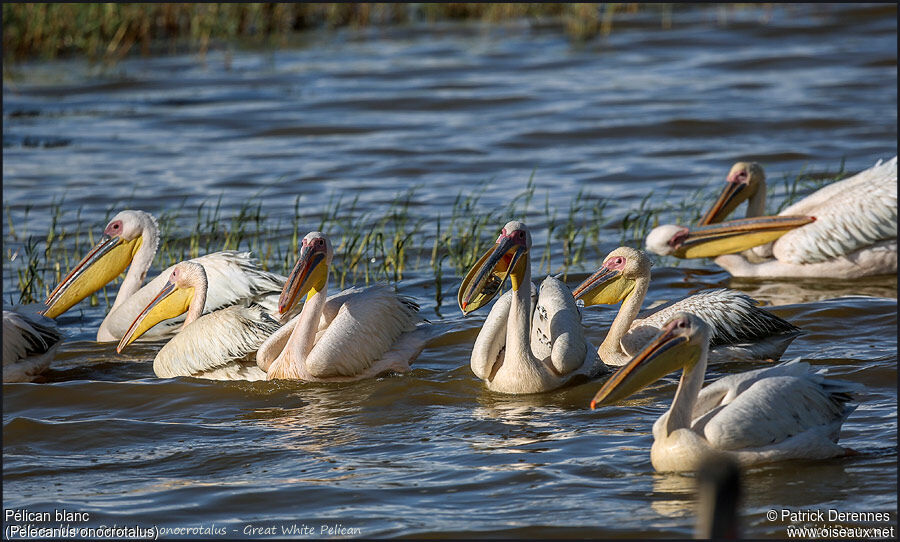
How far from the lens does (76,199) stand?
31.4 ft

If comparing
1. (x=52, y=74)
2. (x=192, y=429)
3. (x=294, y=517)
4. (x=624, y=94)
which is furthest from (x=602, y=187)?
(x=52, y=74)

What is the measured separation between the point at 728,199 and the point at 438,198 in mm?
2590

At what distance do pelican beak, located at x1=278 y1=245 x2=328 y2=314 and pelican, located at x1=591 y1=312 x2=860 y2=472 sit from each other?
1903 mm

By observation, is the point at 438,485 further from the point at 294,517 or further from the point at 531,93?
the point at 531,93

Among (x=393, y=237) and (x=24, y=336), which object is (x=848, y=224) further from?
(x=24, y=336)

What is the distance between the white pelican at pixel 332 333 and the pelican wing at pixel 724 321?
39.5 inches

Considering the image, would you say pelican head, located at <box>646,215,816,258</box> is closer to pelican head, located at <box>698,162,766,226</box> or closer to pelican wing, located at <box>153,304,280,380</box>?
pelican head, located at <box>698,162,766,226</box>

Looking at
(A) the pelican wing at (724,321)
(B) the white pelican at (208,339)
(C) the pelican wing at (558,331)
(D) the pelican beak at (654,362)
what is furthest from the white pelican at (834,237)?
(D) the pelican beak at (654,362)

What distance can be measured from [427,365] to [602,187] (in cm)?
404

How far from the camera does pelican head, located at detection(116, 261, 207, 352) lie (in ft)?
19.4

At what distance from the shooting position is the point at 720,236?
692 centimetres

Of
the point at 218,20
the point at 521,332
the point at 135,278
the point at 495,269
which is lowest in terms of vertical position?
the point at 135,278

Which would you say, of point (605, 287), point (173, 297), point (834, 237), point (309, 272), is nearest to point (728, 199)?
point (834, 237)

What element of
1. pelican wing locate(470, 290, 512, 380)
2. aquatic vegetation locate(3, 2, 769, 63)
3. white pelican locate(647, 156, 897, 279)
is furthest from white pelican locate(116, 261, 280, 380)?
aquatic vegetation locate(3, 2, 769, 63)
